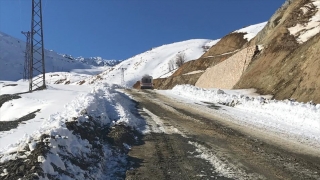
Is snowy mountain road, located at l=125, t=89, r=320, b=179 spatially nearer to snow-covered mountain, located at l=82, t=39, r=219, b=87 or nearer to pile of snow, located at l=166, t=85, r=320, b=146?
pile of snow, located at l=166, t=85, r=320, b=146

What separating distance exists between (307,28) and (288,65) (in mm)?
6945

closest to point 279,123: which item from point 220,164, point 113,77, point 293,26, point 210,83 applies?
point 220,164

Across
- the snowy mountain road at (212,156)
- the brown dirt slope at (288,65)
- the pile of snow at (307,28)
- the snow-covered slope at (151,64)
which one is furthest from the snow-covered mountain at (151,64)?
the snowy mountain road at (212,156)

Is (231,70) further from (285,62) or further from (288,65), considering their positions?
(288,65)

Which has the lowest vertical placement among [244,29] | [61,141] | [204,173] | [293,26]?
[204,173]

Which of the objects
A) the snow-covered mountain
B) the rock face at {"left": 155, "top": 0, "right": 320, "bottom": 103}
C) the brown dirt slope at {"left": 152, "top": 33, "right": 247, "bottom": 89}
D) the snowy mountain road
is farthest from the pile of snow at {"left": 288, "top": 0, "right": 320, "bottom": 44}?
the snow-covered mountain

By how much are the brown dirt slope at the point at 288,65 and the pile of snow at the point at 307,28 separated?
43 cm

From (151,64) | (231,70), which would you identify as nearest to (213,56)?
(231,70)

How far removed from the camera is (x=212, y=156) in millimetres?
8055

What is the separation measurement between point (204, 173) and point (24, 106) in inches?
588

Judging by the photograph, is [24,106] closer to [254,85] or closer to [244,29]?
[254,85]

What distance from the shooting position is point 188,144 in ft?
30.7

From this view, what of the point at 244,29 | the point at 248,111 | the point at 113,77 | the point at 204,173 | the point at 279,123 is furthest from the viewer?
the point at 113,77

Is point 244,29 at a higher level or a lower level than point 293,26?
higher
